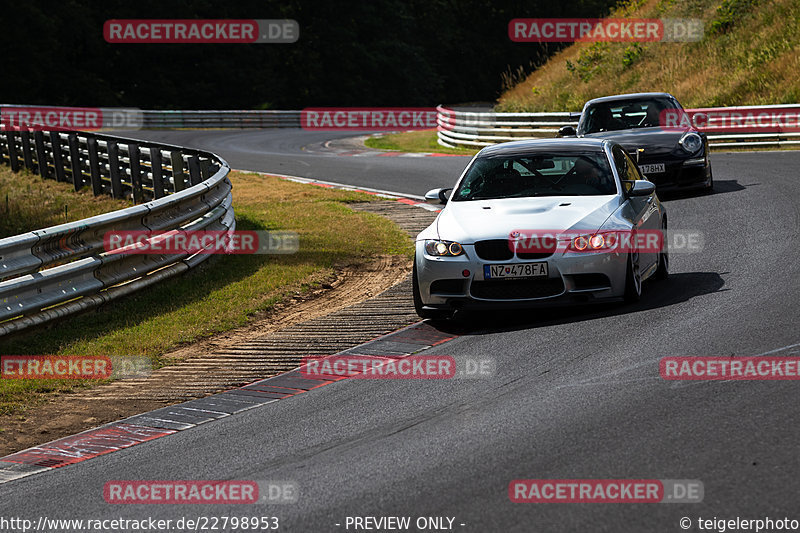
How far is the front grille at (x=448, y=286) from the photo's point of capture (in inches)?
342

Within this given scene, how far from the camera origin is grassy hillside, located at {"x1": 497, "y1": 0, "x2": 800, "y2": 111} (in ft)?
104

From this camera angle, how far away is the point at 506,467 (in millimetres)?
5246

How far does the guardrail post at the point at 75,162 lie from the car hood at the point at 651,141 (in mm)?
10697

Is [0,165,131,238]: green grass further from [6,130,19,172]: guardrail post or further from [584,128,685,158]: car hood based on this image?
[584,128,685,158]: car hood

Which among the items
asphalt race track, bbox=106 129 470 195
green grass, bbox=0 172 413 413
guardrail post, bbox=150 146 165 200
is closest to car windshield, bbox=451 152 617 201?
green grass, bbox=0 172 413 413

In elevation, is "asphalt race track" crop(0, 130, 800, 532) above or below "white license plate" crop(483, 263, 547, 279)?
below

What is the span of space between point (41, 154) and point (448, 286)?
17146 mm

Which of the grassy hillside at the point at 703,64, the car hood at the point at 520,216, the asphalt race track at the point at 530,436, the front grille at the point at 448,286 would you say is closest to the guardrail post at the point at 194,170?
the car hood at the point at 520,216

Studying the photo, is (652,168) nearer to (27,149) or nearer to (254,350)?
(254,350)

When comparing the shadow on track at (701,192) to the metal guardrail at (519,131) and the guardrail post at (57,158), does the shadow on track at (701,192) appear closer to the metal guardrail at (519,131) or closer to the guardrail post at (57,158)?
the metal guardrail at (519,131)

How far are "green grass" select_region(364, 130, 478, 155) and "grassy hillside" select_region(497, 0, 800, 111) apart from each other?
3.08 meters

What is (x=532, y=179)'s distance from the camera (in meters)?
9.82

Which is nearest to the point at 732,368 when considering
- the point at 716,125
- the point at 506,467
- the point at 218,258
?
the point at 506,467

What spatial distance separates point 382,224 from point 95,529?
1034 cm
